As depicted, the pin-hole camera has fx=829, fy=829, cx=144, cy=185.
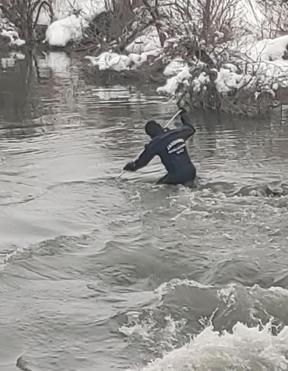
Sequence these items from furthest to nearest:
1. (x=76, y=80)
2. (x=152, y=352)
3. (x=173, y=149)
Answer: (x=76, y=80)
(x=173, y=149)
(x=152, y=352)

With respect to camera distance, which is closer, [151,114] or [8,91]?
[151,114]

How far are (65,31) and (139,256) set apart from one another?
30.9 metres

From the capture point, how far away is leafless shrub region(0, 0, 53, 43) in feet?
126

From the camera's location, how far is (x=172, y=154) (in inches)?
465

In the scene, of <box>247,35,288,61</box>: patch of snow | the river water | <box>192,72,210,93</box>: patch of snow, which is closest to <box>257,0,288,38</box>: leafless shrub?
<box>247,35,288,61</box>: patch of snow

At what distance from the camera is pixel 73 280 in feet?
27.7

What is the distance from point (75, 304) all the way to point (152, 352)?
1320mm

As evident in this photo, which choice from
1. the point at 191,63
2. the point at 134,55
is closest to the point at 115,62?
the point at 134,55

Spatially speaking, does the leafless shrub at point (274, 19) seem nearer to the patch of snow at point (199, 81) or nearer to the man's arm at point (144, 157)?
the patch of snow at point (199, 81)

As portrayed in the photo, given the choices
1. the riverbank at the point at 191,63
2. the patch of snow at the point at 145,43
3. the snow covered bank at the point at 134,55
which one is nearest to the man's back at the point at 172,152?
the riverbank at the point at 191,63

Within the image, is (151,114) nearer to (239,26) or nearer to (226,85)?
(226,85)

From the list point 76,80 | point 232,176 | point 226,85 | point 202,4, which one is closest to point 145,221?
point 232,176

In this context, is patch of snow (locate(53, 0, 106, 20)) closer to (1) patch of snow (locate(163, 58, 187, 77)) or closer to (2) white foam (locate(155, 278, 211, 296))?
(1) patch of snow (locate(163, 58, 187, 77))

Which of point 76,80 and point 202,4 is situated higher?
point 202,4
